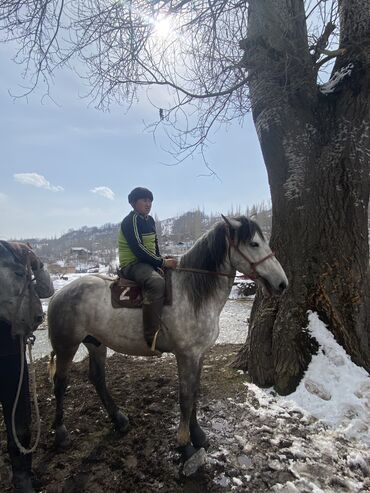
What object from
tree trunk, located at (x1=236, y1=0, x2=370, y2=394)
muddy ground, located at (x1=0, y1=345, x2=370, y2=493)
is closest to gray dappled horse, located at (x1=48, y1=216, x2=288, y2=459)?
muddy ground, located at (x1=0, y1=345, x2=370, y2=493)

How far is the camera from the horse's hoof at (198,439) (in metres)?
3.28

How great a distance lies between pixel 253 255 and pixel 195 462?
204 centimetres

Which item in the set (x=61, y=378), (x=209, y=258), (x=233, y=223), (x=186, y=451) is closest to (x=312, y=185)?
(x=233, y=223)

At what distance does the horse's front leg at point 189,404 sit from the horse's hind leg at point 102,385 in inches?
31.1

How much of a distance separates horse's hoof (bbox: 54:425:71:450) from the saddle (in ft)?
4.67

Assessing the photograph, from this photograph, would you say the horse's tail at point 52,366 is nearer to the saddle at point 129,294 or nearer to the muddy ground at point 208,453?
the muddy ground at point 208,453

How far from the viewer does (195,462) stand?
3004mm

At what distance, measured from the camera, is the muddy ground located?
2801mm

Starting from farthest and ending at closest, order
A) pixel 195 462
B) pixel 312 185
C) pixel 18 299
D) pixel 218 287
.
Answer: pixel 312 185
pixel 218 287
pixel 195 462
pixel 18 299

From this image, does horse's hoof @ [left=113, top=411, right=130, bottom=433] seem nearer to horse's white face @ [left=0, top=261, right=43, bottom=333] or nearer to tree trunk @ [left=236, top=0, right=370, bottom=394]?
horse's white face @ [left=0, top=261, right=43, bottom=333]

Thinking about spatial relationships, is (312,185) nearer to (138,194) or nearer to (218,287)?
(218,287)

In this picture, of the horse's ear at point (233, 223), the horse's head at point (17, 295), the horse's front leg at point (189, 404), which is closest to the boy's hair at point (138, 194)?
the horse's ear at point (233, 223)

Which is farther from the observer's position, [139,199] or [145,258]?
[139,199]

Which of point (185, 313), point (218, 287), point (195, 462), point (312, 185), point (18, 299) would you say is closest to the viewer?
point (18, 299)
